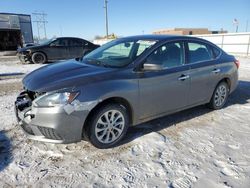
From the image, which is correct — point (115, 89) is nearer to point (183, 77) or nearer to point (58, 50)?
point (183, 77)

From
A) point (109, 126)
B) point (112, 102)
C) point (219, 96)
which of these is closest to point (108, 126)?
point (109, 126)

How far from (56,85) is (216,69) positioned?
10.6 feet

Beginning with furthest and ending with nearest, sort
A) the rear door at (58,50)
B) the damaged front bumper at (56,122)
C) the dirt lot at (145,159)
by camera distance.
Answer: the rear door at (58,50) < the damaged front bumper at (56,122) < the dirt lot at (145,159)

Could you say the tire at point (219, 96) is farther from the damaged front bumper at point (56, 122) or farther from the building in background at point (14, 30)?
the building in background at point (14, 30)

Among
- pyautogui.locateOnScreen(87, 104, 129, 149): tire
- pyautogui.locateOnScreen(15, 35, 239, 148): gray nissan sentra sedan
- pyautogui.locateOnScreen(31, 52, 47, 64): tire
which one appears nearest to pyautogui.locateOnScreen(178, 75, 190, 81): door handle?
pyautogui.locateOnScreen(15, 35, 239, 148): gray nissan sentra sedan

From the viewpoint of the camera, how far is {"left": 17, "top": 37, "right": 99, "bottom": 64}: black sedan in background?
42.6 ft

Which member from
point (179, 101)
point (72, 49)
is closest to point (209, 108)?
point (179, 101)

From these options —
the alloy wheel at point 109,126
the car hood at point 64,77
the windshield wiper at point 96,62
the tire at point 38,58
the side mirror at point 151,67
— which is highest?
the windshield wiper at point 96,62

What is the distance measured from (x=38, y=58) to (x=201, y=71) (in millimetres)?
10623

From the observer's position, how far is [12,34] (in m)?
27.9

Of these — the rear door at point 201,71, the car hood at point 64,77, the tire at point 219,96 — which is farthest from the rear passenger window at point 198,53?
the car hood at point 64,77

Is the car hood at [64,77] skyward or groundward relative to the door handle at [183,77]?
skyward

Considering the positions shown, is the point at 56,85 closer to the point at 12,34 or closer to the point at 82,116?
the point at 82,116

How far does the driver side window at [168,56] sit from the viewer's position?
12.9 feet
